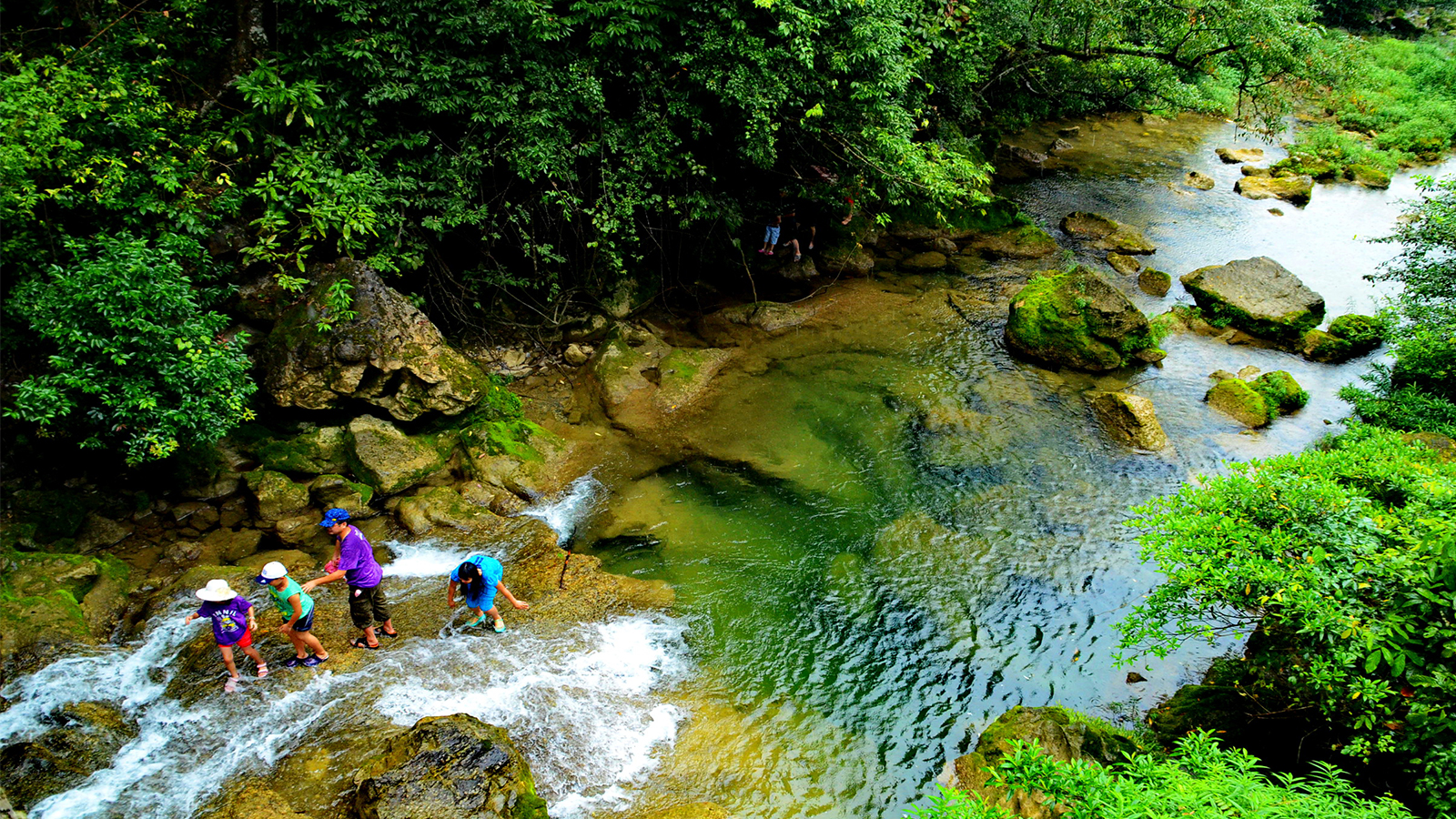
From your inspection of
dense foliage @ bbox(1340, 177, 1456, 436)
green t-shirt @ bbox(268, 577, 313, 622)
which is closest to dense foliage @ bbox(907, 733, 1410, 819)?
green t-shirt @ bbox(268, 577, 313, 622)

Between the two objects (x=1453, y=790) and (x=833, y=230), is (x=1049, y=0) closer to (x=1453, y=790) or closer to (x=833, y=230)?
(x=833, y=230)

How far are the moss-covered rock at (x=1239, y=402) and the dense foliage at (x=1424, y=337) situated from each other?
6.47ft

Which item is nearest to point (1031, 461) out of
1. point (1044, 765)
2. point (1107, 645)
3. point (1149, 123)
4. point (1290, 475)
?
point (1107, 645)

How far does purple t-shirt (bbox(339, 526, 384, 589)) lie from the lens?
8.50 meters

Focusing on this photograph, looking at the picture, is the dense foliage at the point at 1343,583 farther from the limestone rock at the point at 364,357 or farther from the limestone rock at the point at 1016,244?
the limestone rock at the point at 1016,244

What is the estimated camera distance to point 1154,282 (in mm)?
19656

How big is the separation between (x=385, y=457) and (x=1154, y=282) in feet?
61.3

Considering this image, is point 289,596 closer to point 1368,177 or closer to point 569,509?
point 569,509

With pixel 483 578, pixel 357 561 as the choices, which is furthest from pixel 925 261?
pixel 357 561

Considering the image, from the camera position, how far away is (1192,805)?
537 cm

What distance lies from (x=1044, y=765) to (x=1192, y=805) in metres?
1.03

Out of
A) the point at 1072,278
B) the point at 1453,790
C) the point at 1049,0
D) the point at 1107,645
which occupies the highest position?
the point at 1049,0

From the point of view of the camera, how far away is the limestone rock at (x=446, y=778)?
655 cm

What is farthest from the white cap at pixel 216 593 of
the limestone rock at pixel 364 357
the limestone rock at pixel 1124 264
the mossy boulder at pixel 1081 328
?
the limestone rock at pixel 1124 264
